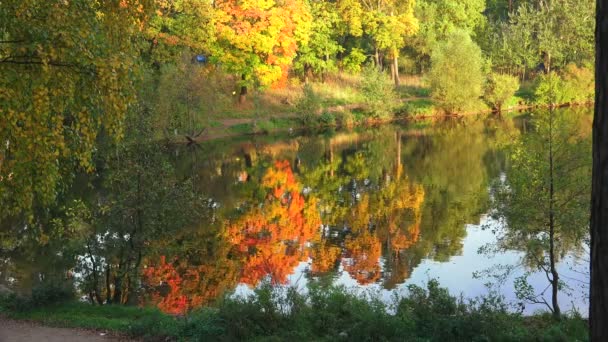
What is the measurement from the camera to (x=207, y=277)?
57.7 ft

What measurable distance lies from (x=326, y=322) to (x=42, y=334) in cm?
506

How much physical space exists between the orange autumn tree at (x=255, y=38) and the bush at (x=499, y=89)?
20531 millimetres

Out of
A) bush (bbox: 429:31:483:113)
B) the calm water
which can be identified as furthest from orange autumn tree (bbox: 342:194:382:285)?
bush (bbox: 429:31:483:113)

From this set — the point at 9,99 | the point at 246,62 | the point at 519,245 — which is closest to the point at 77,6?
the point at 9,99

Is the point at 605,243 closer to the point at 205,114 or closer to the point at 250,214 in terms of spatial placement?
the point at 250,214

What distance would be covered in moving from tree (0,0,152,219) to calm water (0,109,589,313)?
555 centimetres

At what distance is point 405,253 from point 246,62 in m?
34.3

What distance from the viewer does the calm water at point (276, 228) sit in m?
14.2

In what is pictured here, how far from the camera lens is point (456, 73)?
55.3 metres

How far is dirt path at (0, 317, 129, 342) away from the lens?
10.3 m

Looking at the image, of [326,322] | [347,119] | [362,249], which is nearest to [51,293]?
[326,322]

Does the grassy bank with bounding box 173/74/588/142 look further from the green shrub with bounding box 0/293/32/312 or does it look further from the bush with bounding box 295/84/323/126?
the green shrub with bounding box 0/293/32/312

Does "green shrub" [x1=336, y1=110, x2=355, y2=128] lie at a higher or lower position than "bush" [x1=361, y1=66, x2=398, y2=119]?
lower

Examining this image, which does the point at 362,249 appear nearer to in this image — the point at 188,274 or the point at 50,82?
the point at 188,274
